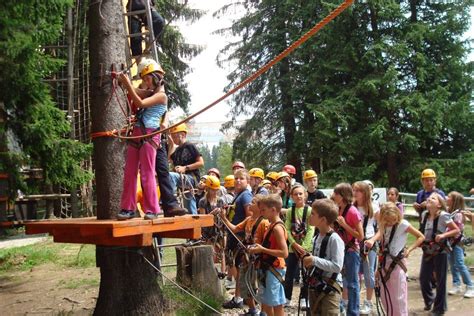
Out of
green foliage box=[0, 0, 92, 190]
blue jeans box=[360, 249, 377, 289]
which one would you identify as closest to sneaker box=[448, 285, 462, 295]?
blue jeans box=[360, 249, 377, 289]

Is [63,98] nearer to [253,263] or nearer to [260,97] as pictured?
[260,97]

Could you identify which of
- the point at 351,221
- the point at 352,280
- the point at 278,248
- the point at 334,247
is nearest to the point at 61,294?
the point at 278,248

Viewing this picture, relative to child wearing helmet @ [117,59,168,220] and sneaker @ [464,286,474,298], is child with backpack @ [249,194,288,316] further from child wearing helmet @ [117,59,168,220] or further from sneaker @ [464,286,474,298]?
sneaker @ [464,286,474,298]

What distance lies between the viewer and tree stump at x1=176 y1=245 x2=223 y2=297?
7520 mm

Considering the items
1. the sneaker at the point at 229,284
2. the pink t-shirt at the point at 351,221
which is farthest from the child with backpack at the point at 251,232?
the sneaker at the point at 229,284

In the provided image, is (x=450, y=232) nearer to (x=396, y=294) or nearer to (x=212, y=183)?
(x=396, y=294)

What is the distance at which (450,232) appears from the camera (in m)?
7.18

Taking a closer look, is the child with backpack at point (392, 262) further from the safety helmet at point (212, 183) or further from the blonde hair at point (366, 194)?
the safety helmet at point (212, 183)

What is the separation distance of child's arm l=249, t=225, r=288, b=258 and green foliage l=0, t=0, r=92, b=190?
4.86 metres

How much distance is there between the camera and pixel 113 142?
584 centimetres

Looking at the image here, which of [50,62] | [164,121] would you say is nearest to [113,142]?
[164,121]

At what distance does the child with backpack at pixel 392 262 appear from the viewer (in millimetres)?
5812

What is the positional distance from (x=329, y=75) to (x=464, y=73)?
539cm

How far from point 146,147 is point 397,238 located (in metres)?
3.07
